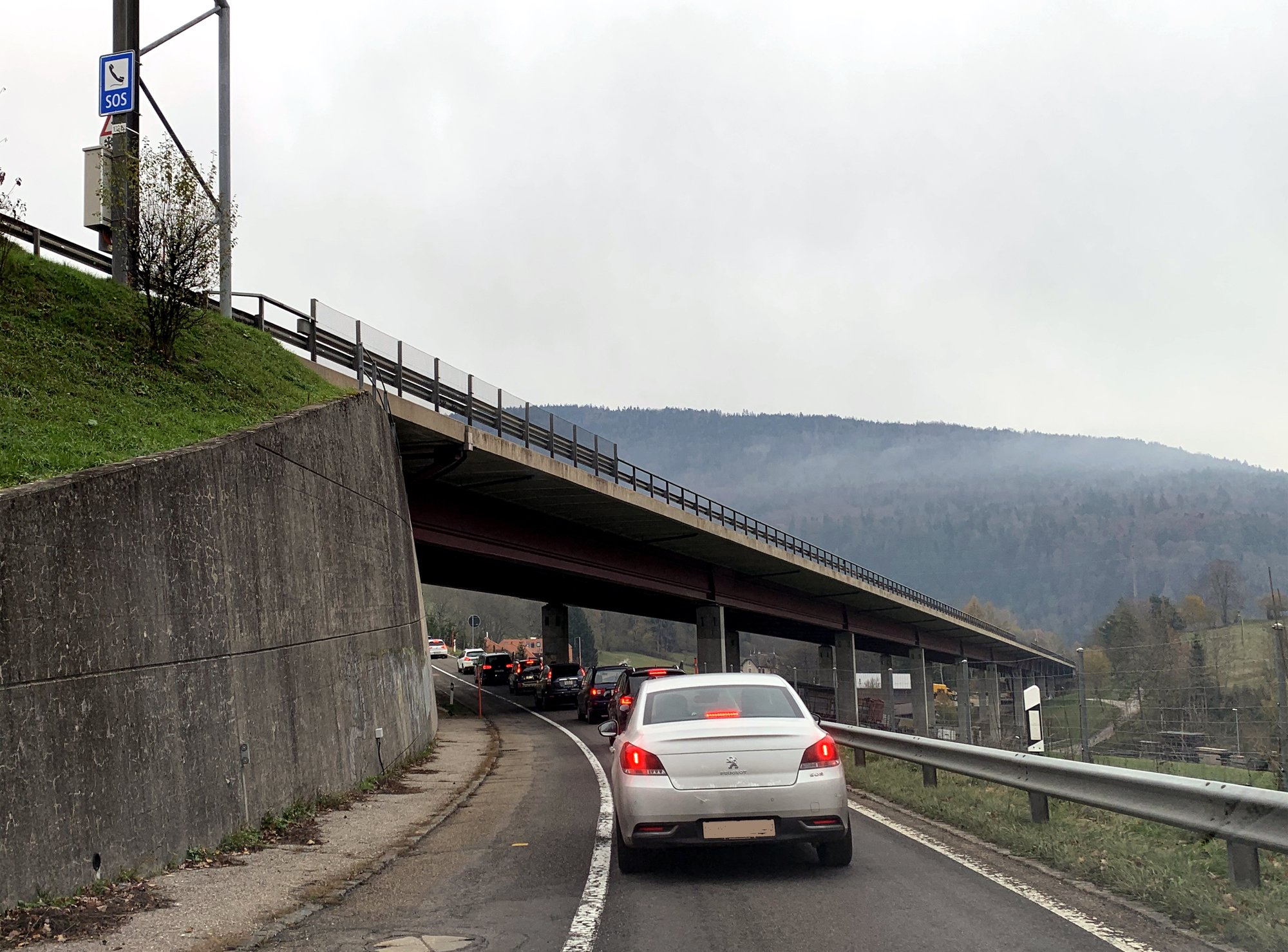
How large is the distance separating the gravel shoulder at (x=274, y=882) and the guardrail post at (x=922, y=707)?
5.70 metres

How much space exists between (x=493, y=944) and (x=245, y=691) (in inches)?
192

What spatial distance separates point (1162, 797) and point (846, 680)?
57089mm

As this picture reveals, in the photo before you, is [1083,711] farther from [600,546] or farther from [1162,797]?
[600,546]

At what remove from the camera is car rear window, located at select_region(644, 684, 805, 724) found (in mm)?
8852

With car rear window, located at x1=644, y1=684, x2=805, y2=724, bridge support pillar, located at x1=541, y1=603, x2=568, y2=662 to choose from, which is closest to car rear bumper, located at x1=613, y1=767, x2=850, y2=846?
car rear window, located at x1=644, y1=684, x2=805, y2=724

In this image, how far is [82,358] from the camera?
1620cm

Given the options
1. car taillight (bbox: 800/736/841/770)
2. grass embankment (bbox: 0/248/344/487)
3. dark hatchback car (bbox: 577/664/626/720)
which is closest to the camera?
car taillight (bbox: 800/736/841/770)

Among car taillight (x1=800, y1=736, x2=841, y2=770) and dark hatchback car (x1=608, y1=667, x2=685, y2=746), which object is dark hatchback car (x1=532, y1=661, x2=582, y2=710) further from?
car taillight (x1=800, y1=736, x2=841, y2=770)

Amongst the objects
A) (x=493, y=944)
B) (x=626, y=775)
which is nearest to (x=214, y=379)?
(x=626, y=775)

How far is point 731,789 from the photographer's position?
8016 millimetres

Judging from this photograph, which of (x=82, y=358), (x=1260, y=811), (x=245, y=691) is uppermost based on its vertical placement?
(x=82, y=358)

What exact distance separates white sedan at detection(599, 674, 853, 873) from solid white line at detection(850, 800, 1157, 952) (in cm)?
100

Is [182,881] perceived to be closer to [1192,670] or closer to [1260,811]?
[1260,811]

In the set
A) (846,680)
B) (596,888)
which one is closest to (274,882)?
(596,888)
